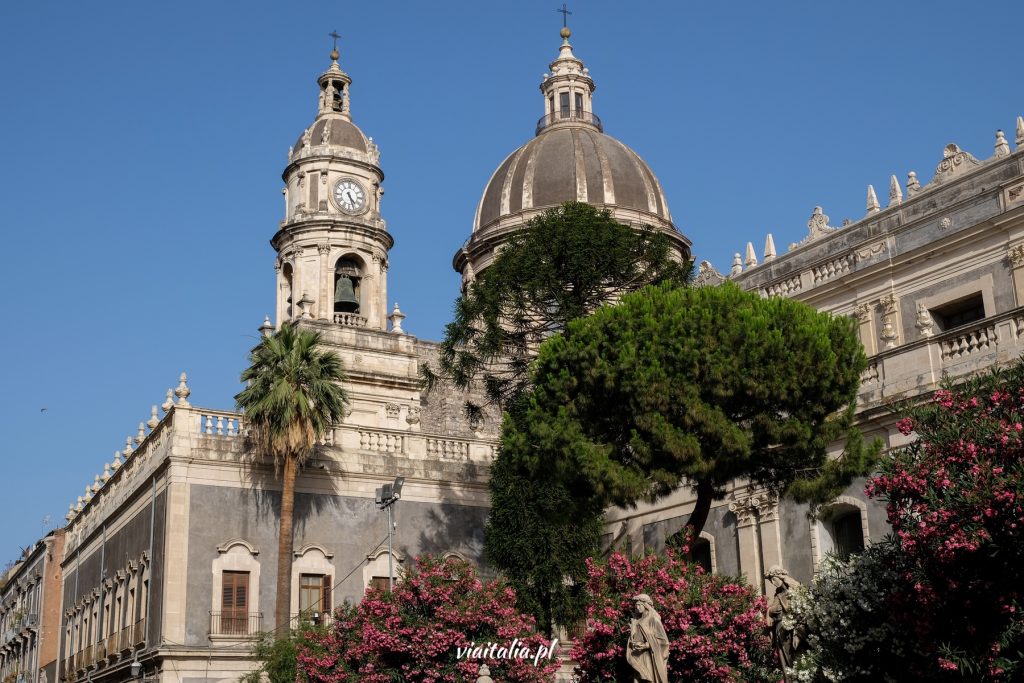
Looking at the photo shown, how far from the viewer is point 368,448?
38.7 meters

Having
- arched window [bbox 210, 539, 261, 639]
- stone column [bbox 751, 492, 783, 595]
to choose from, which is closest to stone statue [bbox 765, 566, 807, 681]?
stone column [bbox 751, 492, 783, 595]

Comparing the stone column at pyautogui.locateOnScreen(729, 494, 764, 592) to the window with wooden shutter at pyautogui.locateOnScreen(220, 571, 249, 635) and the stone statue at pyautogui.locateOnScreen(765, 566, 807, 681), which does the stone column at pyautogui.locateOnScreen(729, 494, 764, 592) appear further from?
the window with wooden shutter at pyautogui.locateOnScreen(220, 571, 249, 635)

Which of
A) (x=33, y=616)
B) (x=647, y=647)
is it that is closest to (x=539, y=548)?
(x=647, y=647)

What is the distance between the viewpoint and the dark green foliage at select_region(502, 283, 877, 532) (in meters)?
25.3

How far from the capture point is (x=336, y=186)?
4531cm

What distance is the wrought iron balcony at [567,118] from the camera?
184 ft

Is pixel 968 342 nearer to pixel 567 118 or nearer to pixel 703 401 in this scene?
pixel 703 401

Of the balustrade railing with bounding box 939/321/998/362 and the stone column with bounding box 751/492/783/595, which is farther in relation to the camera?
the stone column with bounding box 751/492/783/595

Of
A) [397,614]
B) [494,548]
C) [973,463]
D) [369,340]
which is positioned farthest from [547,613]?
[973,463]

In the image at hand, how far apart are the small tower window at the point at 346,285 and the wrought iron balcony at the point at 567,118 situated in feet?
47.3

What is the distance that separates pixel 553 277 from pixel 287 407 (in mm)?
8434

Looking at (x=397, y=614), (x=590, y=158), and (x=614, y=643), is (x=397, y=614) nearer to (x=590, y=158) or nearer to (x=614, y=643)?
(x=614, y=643)

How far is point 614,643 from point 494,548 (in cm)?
1208

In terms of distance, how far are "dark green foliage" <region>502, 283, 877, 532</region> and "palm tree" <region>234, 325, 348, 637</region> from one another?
10201mm
